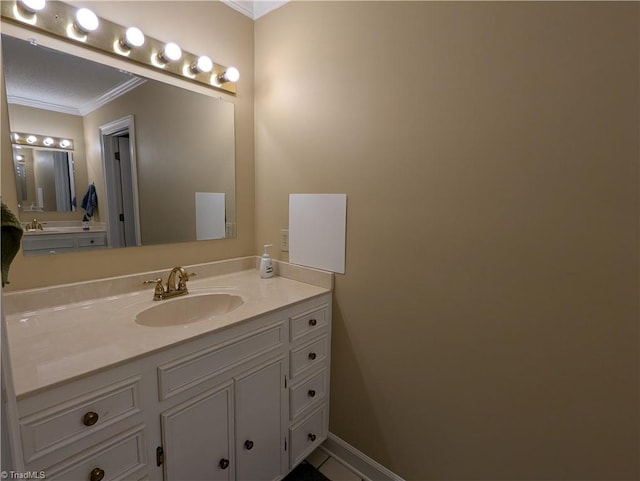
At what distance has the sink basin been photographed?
4.38 ft

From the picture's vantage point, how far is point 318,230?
5.30 feet

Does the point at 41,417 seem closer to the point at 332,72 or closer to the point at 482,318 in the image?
the point at 482,318

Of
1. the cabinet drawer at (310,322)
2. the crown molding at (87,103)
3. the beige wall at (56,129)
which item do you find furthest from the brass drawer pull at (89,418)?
the crown molding at (87,103)

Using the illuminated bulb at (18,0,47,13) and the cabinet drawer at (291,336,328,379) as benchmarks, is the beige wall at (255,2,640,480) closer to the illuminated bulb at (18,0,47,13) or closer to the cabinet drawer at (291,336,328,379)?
the cabinet drawer at (291,336,328,379)

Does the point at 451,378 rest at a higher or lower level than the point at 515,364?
lower

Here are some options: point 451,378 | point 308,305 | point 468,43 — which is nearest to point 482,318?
point 451,378

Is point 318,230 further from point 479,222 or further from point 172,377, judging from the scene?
point 172,377

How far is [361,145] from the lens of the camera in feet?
4.67

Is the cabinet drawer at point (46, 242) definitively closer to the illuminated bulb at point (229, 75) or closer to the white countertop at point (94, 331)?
the white countertop at point (94, 331)

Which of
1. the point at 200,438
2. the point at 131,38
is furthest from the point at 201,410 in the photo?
the point at 131,38

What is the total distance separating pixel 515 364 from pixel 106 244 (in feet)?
5.68

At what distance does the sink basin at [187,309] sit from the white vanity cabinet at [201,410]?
0.30 meters

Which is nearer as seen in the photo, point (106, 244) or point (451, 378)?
point (451, 378)

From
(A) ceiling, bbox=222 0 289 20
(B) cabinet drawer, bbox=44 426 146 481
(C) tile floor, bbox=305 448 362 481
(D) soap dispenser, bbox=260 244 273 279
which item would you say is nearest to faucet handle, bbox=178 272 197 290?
(D) soap dispenser, bbox=260 244 273 279
